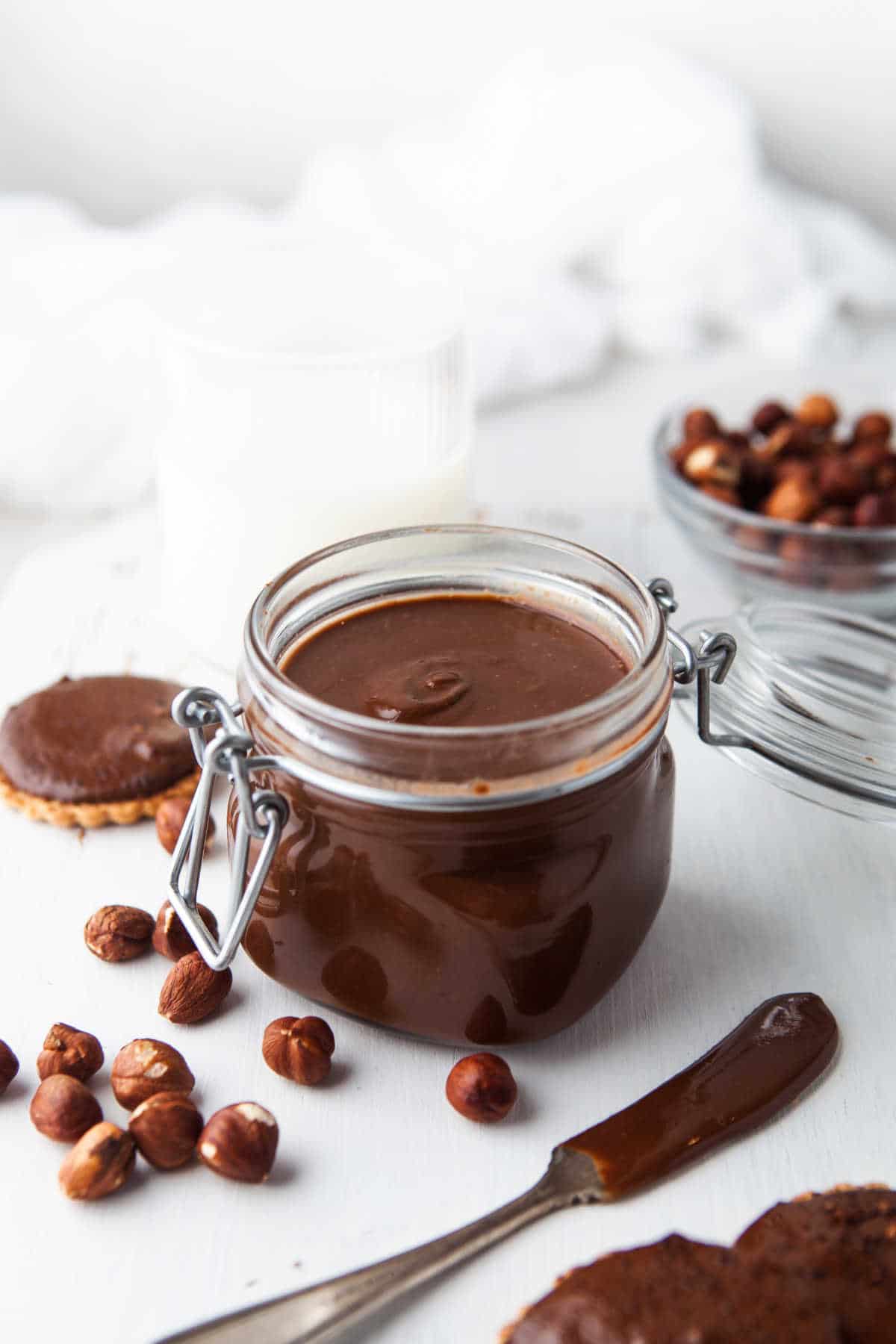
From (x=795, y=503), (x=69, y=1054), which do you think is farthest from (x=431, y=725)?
(x=795, y=503)

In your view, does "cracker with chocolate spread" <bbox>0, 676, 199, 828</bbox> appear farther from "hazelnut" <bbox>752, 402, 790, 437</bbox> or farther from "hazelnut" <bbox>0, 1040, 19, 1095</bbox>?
"hazelnut" <bbox>752, 402, 790, 437</bbox>

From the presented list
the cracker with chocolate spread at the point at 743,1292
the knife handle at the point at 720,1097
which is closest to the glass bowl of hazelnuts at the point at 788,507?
the knife handle at the point at 720,1097

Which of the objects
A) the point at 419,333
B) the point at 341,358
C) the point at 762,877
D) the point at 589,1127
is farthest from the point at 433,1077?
the point at 419,333

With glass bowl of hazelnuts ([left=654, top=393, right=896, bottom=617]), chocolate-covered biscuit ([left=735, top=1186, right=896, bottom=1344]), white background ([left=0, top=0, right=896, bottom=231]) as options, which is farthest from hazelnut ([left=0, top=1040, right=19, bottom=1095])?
white background ([left=0, top=0, right=896, bottom=231])

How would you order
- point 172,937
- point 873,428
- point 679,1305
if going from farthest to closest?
point 873,428, point 172,937, point 679,1305

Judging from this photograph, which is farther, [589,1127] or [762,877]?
[762,877]

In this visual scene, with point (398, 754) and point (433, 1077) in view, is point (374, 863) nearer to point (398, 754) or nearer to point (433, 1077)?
point (398, 754)

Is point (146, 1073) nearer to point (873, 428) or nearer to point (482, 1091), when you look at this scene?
point (482, 1091)

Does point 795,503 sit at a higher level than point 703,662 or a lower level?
lower
